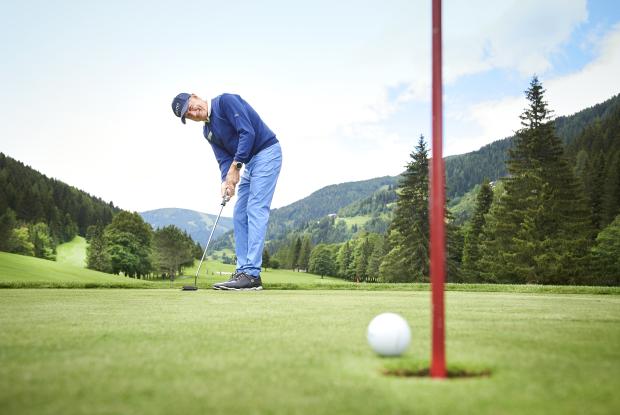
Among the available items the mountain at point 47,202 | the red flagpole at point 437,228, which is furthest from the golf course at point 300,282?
the mountain at point 47,202

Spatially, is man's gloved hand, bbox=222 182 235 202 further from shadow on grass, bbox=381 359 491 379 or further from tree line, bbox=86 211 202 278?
tree line, bbox=86 211 202 278

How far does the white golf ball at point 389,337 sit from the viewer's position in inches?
95.4

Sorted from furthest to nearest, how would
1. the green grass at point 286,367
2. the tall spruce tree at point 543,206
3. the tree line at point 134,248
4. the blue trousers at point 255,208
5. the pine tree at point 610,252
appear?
the tree line at point 134,248 → the pine tree at point 610,252 → the tall spruce tree at point 543,206 → the blue trousers at point 255,208 → the green grass at point 286,367

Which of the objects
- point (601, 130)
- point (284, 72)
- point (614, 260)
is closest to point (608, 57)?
Answer: point (601, 130)

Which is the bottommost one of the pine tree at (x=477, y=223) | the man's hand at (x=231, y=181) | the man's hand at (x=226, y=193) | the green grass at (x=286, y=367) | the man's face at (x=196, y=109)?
the green grass at (x=286, y=367)

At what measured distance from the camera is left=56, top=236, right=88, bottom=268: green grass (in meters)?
93.9

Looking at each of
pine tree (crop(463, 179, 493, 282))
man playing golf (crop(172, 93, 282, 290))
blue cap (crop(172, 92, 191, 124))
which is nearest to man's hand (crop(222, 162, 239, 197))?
man playing golf (crop(172, 93, 282, 290))

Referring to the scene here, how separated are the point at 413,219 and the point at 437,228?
4071 cm

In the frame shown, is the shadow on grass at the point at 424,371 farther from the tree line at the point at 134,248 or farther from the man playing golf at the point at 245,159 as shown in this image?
the tree line at the point at 134,248

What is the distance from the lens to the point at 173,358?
234 centimetres

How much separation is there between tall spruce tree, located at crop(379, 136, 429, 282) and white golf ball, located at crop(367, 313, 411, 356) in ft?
128

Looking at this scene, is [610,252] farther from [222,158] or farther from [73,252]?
[73,252]

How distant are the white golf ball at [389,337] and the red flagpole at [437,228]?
453mm

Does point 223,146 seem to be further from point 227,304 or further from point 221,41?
point 221,41
